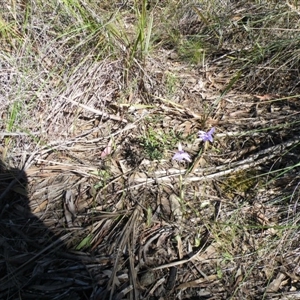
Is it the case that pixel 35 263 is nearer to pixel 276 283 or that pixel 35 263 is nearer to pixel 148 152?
pixel 148 152

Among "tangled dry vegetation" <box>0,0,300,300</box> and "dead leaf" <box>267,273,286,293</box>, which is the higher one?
"tangled dry vegetation" <box>0,0,300,300</box>

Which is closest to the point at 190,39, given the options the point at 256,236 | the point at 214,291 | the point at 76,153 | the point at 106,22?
the point at 106,22

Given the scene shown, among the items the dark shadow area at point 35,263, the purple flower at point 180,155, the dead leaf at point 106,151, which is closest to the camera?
the dark shadow area at point 35,263

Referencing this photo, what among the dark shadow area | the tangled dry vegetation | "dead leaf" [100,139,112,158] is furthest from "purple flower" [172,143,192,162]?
the dark shadow area

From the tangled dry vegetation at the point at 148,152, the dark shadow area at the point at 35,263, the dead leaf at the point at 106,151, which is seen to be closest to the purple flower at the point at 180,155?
the tangled dry vegetation at the point at 148,152

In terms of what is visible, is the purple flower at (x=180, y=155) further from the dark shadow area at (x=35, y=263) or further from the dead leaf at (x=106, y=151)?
the dark shadow area at (x=35, y=263)

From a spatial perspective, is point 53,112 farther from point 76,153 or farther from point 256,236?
point 256,236

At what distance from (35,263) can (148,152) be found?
2.30ft

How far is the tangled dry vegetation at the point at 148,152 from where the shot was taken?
1709 millimetres

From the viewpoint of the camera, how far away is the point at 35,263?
1723 mm

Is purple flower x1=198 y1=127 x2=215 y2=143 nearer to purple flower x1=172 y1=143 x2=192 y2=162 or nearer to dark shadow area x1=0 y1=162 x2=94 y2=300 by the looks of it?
purple flower x1=172 y1=143 x2=192 y2=162

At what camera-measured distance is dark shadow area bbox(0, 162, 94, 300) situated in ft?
5.42

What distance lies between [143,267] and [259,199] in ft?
1.94

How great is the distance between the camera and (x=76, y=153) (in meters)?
2.12
